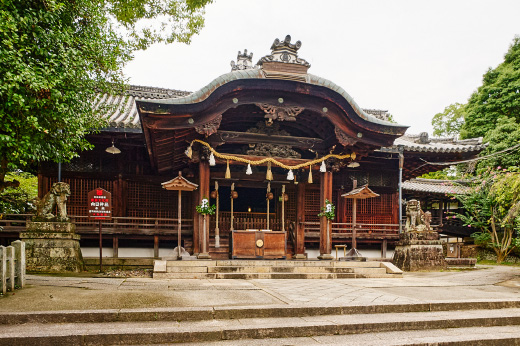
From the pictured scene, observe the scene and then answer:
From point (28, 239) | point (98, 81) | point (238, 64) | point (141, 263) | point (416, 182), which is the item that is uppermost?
point (238, 64)

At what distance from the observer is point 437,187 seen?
72.8 feet

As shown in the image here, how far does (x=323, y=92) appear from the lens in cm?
1072

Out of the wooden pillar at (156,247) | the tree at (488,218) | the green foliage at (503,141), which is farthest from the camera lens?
the green foliage at (503,141)

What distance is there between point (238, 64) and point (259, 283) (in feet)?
50.0

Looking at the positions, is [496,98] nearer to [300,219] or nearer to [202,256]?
[300,219]

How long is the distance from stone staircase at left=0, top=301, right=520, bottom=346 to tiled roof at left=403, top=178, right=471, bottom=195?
15165 mm

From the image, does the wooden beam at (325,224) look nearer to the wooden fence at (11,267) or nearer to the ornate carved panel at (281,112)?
the ornate carved panel at (281,112)

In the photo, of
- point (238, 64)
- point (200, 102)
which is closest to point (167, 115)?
point (200, 102)

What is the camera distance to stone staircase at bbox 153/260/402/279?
30.8 ft

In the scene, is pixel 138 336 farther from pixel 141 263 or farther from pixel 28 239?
pixel 141 263

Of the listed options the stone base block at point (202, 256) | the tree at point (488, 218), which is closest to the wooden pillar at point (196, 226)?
the stone base block at point (202, 256)

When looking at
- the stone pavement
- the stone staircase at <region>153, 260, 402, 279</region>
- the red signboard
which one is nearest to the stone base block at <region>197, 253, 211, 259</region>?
the stone staircase at <region>153, 260, 402, 279</region>

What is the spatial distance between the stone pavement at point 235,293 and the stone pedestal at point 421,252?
2344 mm

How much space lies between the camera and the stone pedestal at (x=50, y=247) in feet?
31.2
